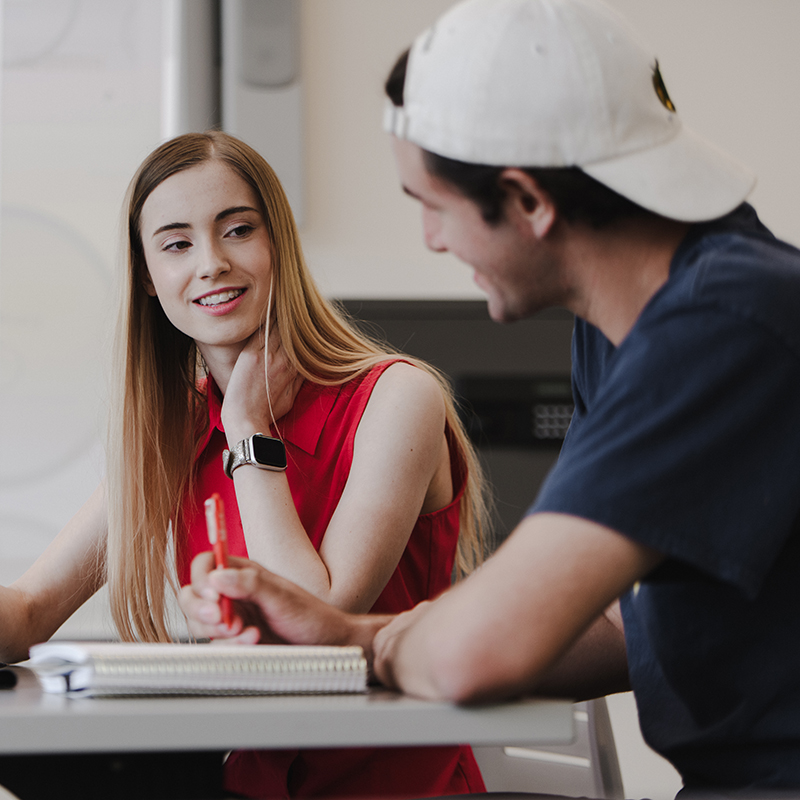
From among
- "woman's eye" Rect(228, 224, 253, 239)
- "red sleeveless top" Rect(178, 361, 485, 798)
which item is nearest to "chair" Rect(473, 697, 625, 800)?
"red sleeveless top" Rect(178, 361, 485, 798)

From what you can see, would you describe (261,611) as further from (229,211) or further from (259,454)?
(229,211)

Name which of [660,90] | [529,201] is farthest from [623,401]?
[660,90]

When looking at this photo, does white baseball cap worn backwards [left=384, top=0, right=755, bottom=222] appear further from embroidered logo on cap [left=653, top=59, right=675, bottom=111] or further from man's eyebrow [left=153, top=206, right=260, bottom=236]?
man's eyebrow [left=153, top=206, right=260, bottom=236]

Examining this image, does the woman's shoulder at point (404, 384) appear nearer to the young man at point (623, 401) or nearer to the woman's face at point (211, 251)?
the woman's face at point (211, 251)

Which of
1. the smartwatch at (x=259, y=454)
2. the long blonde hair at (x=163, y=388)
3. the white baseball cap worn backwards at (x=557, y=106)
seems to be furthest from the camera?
the long blonde hair at (x=163, y=388)

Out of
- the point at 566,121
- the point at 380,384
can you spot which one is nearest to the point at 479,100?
the point at 566,121

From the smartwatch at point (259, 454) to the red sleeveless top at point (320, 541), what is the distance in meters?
0.10

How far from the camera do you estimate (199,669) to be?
653mm

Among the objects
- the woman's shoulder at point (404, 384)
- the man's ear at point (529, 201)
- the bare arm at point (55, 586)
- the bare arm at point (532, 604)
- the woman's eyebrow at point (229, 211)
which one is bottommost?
the bare arm at point (55, 586)

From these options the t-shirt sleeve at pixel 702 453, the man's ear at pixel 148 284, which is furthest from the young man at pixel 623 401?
the man's ear at pixel 148 284

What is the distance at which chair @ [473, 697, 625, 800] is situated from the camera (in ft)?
3.64

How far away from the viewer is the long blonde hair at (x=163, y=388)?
4.37 ft

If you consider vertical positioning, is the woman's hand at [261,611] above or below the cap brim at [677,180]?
below

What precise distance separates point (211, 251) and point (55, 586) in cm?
52
